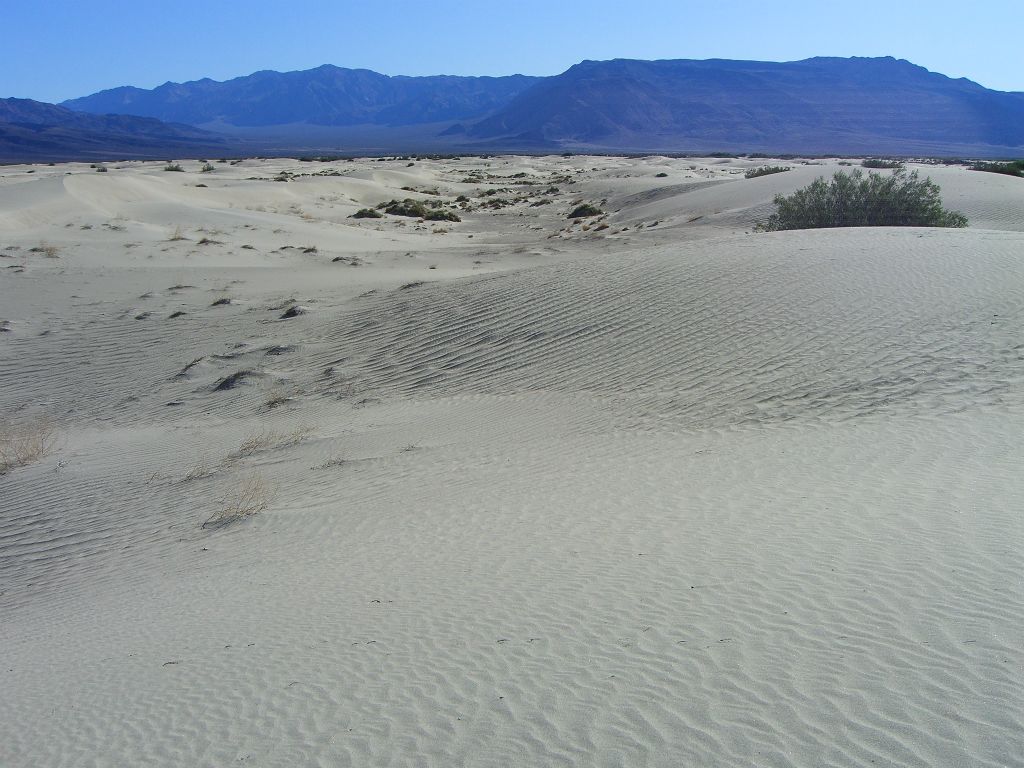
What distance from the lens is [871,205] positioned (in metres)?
23.0

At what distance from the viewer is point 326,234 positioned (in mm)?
29906

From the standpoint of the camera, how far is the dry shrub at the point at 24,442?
11.2m

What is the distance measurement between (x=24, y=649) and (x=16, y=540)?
3.09 meters

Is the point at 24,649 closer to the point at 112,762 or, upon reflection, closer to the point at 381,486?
the point at 112,762

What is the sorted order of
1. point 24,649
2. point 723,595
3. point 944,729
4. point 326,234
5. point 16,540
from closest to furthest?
1. point 944,729
2. point 723,595
3. point 24,649
4. point 16,540
5. point 326,234

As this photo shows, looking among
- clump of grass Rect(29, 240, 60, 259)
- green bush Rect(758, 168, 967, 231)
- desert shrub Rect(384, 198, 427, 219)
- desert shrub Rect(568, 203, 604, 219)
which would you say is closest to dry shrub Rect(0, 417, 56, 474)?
clump of grass Rect(29, 240, 60, 259)

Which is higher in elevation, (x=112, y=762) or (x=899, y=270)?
(x=899, y=270)

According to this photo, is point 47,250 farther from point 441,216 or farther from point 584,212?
point 584,212

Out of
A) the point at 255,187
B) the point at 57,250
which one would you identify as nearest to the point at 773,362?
the point at 57,250

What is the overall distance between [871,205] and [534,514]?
61.7ft

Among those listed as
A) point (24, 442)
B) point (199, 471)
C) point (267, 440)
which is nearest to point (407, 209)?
point (24, 442)

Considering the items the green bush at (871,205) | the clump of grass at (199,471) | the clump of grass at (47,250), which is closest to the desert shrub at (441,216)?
the clump of grass at (47,250)

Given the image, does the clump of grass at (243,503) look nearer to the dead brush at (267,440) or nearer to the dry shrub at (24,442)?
the dead brush at (267,440)

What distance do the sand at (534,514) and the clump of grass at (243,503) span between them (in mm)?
54
